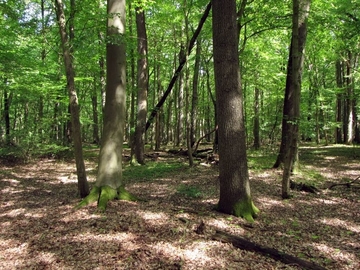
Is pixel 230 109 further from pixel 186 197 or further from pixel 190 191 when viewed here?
pixel 190 191

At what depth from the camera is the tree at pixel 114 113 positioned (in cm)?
632

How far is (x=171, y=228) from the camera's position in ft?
15.7

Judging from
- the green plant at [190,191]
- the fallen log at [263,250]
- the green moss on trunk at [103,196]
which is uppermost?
the green moss on trunk at [103,196]

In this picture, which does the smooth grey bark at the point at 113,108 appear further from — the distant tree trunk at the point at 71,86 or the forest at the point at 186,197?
the distant tree trunk at the point at 71,86

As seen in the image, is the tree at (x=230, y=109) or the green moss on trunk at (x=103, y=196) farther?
the green moss on trunk at (x=103, y=196)

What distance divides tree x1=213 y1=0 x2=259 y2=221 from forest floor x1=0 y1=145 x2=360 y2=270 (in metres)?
0.48

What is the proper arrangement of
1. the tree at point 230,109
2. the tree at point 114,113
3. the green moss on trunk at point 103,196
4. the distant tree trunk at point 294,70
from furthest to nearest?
the distant tree trunk at point 294,70 → the tree at point 114,113 → the green moss on trunk at point 103,196 → the tree at point 230,109

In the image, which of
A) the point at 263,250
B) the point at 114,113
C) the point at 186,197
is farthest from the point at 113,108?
the point at 263,250

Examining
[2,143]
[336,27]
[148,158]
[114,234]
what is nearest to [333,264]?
[114,234]

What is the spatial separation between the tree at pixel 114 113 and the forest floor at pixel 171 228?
0.64m

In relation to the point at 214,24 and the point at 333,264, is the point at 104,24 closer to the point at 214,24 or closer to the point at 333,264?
the point at 214,24

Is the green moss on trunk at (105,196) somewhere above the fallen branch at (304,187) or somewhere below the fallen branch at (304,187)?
above

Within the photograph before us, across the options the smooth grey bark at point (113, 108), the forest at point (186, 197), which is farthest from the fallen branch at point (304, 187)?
the smooth grey bark at point (113, 108)

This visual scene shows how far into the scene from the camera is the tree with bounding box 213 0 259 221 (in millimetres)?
5492
